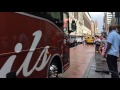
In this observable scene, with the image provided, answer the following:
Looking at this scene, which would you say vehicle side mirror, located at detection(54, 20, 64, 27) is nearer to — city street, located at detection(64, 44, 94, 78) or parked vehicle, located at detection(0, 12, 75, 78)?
parked vehicle, located at detection(0, 12, 75, 78)

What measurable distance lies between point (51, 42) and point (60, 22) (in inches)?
42.2

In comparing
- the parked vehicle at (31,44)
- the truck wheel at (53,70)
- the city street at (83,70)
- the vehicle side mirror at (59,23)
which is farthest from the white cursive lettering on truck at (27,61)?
the city street at (83,70)

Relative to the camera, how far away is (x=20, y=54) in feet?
19.8

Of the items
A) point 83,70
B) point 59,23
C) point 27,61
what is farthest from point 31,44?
point 83,70

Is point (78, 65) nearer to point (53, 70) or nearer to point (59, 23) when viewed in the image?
point (59, 23)

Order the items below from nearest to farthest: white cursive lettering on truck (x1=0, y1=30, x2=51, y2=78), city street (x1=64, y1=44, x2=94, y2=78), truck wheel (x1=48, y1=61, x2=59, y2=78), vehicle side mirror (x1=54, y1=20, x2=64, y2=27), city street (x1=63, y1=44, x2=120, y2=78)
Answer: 1. white cursive lettering on truck (x1=0, y1=30, x2=51, y2=78)
2. truck wheel (x1=48, y1=61, x2=59, y2=78)
3. vehicle side mirror (x1=54, y1=20, x2=64, y2=27)
4. city street (x1=63, y1=44, x2=120, y2=78)
5. city street (x1=64, y1=44, x2=94, y2=78)

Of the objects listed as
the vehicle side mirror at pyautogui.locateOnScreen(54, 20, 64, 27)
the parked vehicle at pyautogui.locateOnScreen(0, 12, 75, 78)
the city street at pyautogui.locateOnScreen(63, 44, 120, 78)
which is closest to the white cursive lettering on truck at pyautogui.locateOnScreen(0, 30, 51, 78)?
the parked vehicle at pyautogui.locateOnScreen(0, 12, 75, 78)

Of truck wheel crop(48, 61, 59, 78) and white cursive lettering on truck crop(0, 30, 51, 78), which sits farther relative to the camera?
truck wheel crop(48, 61, 59, 78)

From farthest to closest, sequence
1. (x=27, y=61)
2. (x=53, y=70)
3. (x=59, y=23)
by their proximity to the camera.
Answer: (x=59, y=23), (x=53, y=70), (x=27, y=61)

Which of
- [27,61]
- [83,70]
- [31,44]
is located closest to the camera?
[27,61]

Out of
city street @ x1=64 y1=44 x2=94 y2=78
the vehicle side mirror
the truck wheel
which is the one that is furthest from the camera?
city street @ x1=64 y1=44 x2=94 y2=78

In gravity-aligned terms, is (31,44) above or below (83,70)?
above
